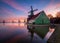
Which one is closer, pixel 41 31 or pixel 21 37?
pixel 21 37

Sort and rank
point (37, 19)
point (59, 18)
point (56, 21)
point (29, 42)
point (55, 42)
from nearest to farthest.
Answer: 1. point (55, 42)
2. point (29, 42)
3. point (37, 19)
4. point (59, 18)
5. point (56, 21)

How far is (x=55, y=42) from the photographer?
14.0 feet

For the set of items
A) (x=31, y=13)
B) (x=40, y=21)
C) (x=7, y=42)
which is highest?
(x=31, y=13)

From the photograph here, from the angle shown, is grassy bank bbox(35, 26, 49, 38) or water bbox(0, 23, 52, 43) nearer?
water bbox(0, 23, 52, 43)

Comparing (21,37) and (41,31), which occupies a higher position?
(41,31)

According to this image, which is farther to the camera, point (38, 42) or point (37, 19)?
point (37, 19)

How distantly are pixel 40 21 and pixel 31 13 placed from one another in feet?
28.6

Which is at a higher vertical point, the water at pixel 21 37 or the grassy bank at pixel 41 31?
the grassy bank at pixel 41 31

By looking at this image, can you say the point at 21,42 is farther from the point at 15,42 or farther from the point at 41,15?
the point at 41,15

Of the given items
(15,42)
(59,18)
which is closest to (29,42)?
(15,42)

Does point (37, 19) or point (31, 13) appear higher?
point (31, 13)

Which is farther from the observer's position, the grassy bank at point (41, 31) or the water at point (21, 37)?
the grassy bank at point (41, 31)

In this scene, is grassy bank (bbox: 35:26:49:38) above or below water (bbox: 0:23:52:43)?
above

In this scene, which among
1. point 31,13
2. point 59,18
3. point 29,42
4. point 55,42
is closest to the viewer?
point 55,42
